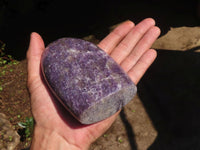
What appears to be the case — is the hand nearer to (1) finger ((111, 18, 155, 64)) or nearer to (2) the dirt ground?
(1) finger ((111, 18, 155, 64))

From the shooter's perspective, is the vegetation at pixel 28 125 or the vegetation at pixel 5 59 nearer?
the vegetation at pixel 28 125

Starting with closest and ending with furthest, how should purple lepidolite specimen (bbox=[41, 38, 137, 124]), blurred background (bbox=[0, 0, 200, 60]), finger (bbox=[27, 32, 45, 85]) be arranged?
purple lepidolite specimen (bbox=[41, 38, 137, 124])
finger (bbox=[27, 32, 45, 85])
blurred background (bbox=[0, 0, 200, 60])

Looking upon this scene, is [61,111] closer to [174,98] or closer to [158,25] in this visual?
[174,98]

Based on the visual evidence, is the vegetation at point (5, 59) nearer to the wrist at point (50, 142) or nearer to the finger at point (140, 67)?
the wrist at point (50, 142)

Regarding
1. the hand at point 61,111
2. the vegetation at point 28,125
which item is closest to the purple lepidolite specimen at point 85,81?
the hand at point 61,111

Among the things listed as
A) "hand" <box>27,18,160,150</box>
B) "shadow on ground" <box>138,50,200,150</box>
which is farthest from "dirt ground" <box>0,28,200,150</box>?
"hand" <box>27,18,160,150</box>

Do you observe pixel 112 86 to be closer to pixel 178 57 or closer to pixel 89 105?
pixel 89 105

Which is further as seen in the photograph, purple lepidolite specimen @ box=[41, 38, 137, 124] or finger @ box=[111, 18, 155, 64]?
finger @ box=[111, 18, 155, 64]
